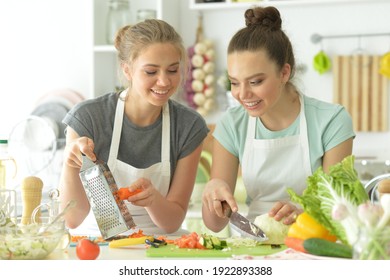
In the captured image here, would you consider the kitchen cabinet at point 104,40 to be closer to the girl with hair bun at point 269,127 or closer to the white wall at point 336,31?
the white wall at point 336,31

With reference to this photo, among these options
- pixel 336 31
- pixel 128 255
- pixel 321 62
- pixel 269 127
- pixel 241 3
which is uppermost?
pixel 241 3

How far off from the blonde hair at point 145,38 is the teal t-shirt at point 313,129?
0.83 ft

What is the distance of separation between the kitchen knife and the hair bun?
65cm

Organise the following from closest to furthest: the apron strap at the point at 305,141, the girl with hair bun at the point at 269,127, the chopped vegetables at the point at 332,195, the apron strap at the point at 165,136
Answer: the chopped vegetables at the point at 332,195, the girl with hair bun at the point at 269,127, the apron strap at the point at 305,141, the apron strap at the point at 165,136

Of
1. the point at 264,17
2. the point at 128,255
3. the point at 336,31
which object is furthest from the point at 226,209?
the point at 336,31

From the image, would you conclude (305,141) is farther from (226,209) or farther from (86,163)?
(86,163)

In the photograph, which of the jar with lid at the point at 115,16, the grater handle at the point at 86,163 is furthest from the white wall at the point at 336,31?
the grater handle at the point at 86,163

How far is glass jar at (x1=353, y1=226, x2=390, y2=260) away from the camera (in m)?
1.29

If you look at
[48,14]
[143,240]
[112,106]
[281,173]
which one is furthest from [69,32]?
[143,240]

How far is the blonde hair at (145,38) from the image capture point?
7.27 ft

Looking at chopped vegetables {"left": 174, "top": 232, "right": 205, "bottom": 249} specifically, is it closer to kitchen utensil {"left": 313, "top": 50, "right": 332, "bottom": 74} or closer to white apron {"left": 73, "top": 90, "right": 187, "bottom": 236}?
white apron {"left": 73, "top": 90, "right": 187, "bottom": 236}

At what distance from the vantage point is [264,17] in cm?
218

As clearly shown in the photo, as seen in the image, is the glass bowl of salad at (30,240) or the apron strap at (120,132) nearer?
the glass bowl of salad at (30,240)

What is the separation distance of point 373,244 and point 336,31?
269 cm
